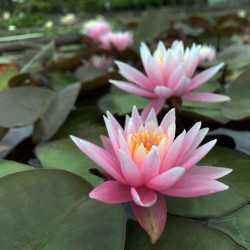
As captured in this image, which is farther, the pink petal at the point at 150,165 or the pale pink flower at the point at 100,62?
the pale pink flower at the point at 100,62

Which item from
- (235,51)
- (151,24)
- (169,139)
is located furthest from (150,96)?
(151,24)

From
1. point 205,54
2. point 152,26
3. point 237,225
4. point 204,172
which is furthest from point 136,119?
point 152,26

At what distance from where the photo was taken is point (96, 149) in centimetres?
46

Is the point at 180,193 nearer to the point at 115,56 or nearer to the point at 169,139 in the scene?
the point at 169,139

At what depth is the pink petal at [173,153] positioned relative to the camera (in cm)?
44

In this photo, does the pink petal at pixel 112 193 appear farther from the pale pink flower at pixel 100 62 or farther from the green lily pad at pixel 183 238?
the pale pink flower at pixel 100 62

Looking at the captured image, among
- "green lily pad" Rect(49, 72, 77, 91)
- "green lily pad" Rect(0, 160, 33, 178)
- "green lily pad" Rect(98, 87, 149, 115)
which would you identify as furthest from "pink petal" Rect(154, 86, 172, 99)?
"green lily pad" Rect(49, 72, 77, 91)

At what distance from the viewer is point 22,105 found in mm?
859

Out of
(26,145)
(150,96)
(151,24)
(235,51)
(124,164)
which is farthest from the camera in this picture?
(151,24)

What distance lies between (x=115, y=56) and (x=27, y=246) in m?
1.29

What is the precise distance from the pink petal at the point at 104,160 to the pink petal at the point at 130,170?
17 millimetres

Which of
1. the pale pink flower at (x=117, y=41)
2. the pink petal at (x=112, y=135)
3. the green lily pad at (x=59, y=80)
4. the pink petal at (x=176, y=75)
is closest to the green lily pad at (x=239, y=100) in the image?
the pink petal at (x=176, y=75)

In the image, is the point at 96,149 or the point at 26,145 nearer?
the point at 96,149

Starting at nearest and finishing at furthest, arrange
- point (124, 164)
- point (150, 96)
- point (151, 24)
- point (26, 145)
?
point (124, 164)
point (150, 96)
point (26, 145)
point (151, 24)
